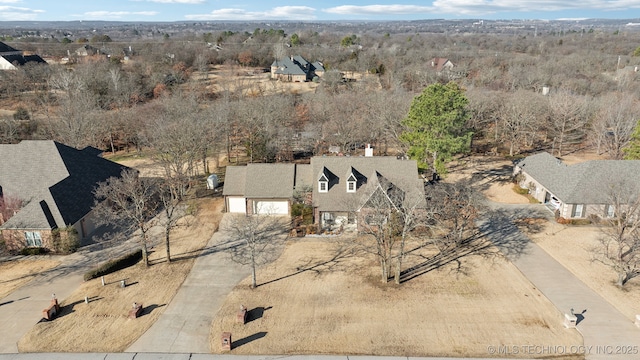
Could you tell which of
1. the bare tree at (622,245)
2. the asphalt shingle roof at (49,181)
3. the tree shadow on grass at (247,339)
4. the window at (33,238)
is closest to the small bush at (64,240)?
the asphalt shingle roof at (49,181)

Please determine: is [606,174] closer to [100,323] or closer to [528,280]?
[528,280]

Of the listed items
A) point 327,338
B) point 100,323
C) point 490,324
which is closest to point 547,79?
point 490,324

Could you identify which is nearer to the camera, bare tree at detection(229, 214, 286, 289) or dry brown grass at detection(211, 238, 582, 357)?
dry brown grass at detection(211, 238, 582, 357)

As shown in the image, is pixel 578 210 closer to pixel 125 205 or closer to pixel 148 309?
pixel 148 309

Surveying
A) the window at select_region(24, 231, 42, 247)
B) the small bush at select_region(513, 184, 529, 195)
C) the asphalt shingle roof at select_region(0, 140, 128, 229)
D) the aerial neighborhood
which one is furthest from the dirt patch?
the window at select_region(24, 231, 42, 247)

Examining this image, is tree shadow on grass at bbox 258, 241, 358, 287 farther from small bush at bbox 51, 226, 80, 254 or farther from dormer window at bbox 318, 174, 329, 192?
small bush at bbox 51, 226, 80, 254
